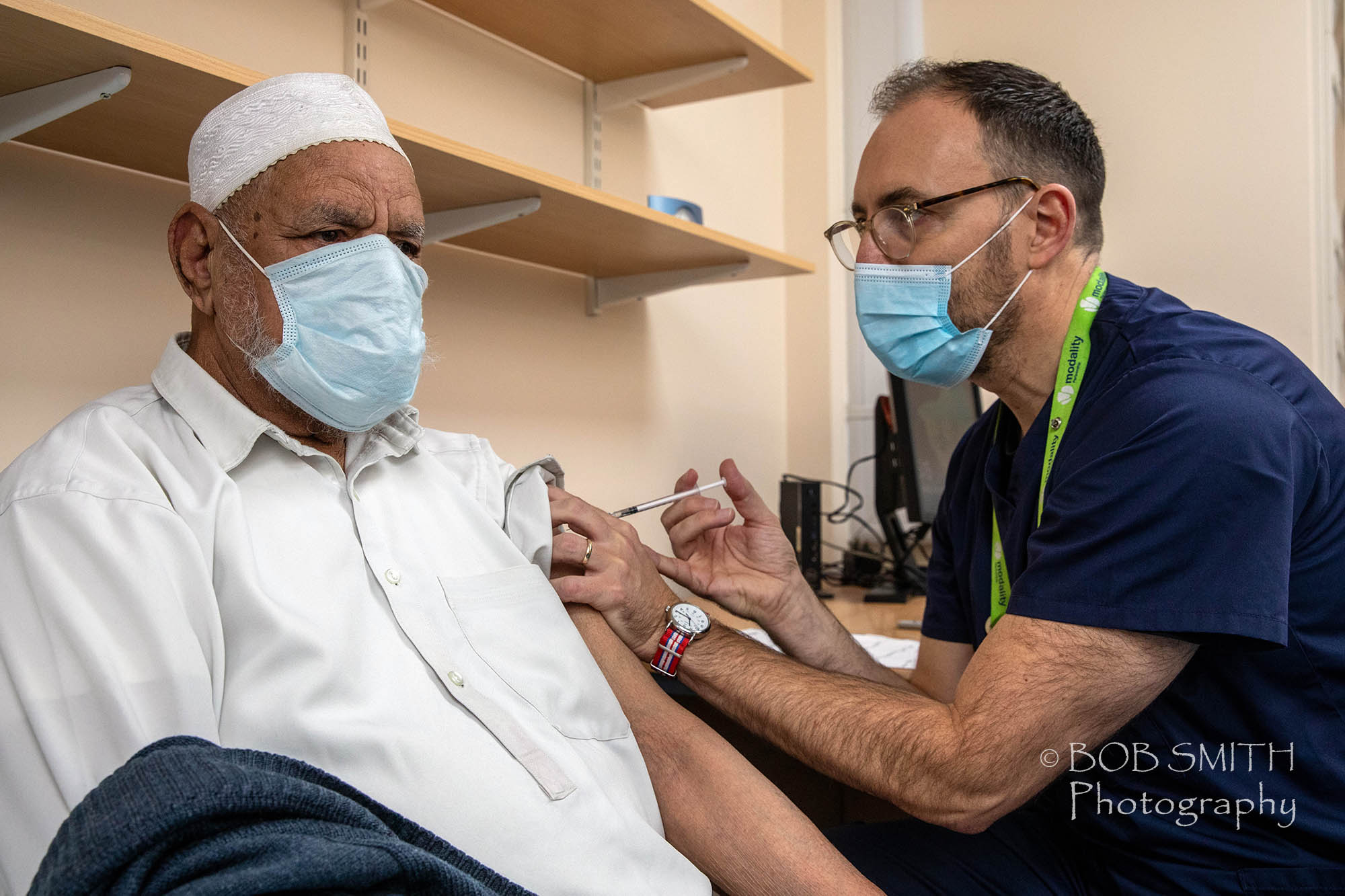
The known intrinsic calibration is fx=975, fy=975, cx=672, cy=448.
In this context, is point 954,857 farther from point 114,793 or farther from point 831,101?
point 831,101

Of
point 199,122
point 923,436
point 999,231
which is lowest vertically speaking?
point 923,436

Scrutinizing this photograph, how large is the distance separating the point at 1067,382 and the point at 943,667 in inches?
22.0

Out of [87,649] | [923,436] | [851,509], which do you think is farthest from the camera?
[851,509]

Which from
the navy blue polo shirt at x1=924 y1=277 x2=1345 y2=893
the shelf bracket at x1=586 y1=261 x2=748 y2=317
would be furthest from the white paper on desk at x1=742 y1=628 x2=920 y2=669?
the shelf bracket at x1=586 y1=261 x2=748 y2=317

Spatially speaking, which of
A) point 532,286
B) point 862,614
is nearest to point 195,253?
point 532,286

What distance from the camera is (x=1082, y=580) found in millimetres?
1104

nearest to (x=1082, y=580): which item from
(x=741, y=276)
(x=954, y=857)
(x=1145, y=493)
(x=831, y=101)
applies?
(x=1145, y=493)

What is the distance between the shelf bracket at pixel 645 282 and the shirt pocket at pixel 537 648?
3.76 ft

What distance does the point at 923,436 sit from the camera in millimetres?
2584

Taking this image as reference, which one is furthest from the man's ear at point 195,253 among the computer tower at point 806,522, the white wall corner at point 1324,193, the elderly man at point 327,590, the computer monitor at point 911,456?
the white wall corner at point 1324,193

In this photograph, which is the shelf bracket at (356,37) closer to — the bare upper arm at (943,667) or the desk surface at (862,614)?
the desk surface at (862,614)

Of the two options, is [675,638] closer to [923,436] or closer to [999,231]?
[999,231]

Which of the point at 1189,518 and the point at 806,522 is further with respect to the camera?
the point at 806,522

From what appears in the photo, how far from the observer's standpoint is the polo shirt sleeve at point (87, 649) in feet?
2.52
